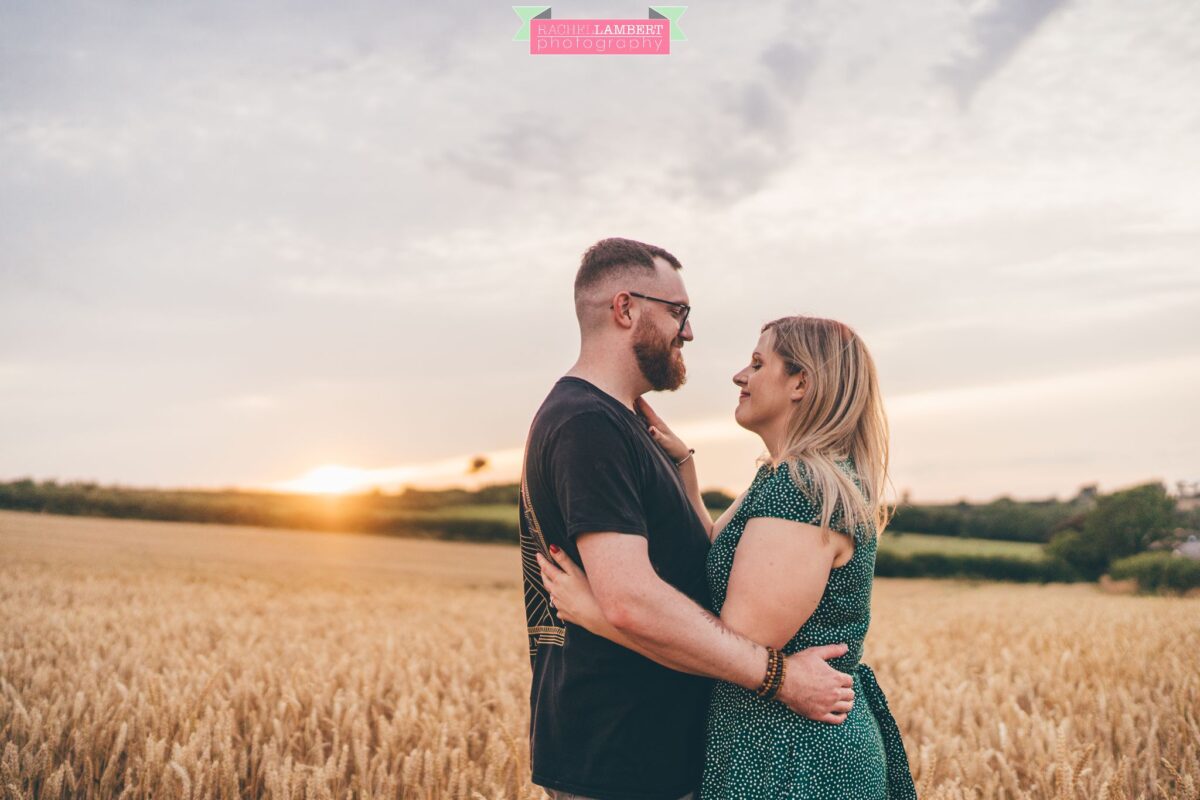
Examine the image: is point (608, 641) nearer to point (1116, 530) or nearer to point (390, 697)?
point (390, 697)

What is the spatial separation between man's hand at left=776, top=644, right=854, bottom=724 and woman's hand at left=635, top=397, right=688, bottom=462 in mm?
1051

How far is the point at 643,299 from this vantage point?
300 cm

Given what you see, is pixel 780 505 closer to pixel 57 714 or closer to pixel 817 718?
A: pixel 817 718

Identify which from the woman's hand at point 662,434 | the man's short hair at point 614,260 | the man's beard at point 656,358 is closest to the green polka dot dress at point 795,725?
the man's beard at point 656,358

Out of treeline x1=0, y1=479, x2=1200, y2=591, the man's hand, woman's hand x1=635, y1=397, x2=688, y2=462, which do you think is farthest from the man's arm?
treeline x1=0, y1=479, x2=1200, y2=591

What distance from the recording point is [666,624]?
93.5 inches

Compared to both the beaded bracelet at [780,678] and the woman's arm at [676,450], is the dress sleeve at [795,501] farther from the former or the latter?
the woman's arm at [676,450]

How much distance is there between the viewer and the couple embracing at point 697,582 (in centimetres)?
244

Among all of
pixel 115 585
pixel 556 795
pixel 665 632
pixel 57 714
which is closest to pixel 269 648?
pixel 57 714

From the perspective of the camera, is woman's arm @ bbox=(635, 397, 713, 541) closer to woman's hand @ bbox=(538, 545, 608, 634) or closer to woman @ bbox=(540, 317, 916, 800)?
woman @ bbox=(540, 317, 916, 800)

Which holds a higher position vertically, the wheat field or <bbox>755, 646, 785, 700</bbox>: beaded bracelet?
<bbox>755, 646, 785, 700</bbox>: beaded bracelet

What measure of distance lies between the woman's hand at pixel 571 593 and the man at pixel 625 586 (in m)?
0.06

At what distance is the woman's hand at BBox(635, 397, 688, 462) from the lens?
11.0ft

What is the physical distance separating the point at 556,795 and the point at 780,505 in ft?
3.99
